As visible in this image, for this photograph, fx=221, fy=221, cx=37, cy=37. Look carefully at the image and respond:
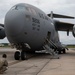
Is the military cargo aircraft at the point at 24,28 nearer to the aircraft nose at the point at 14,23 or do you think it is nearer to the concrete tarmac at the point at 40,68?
the aircraft nose at the point at 14,23

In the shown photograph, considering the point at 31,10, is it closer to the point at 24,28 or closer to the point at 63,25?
the point at 24,28

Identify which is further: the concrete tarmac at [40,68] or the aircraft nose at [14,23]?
the aircraft nose at [14,23]

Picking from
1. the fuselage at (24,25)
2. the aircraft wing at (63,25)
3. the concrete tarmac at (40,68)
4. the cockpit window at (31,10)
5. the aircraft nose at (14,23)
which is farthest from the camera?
the aircraft wing at (63,25)

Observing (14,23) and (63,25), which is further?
(63,25)

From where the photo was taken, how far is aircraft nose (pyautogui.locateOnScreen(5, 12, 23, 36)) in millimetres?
14758

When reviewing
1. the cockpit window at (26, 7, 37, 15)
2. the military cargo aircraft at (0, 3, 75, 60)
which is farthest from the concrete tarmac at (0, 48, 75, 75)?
the cockpit window at (26, 7, 37, 15)

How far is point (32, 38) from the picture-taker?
53.2 ft

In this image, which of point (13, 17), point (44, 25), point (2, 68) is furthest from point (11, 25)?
point (2, 68)

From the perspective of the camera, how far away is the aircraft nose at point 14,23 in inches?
581

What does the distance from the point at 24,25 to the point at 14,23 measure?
735mm

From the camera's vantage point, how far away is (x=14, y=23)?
1473 cm

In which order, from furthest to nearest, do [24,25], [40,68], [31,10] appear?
[31,10], [24,25], [40,68]

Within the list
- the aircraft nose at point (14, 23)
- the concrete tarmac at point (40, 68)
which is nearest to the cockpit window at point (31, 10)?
the aircraft nose at point (14, 23)

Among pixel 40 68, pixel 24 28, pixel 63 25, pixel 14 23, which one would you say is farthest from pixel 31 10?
pixel 63 25
